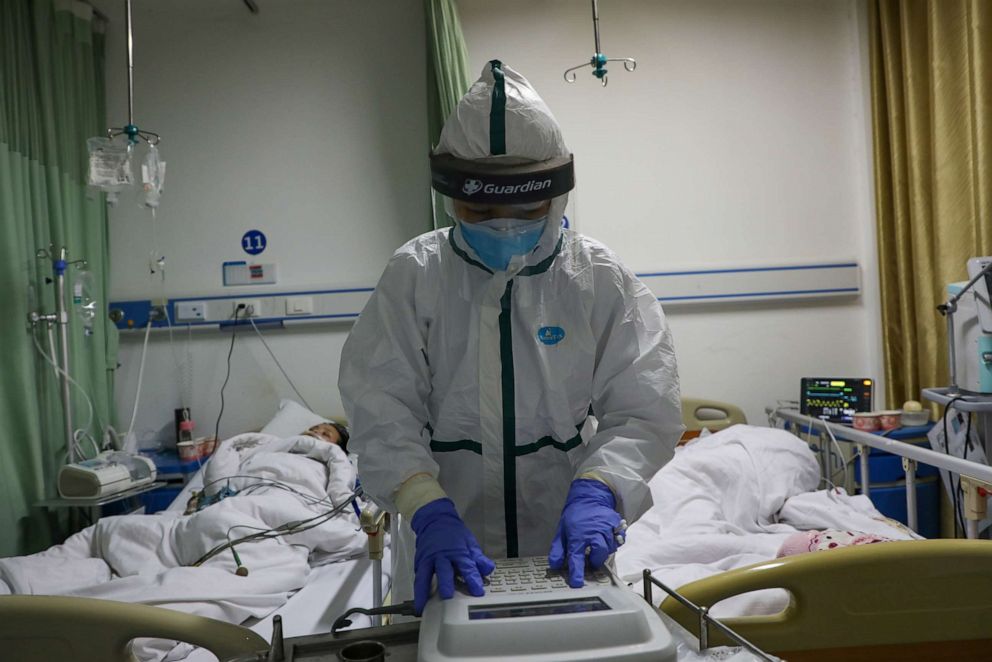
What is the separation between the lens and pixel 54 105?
104 inches

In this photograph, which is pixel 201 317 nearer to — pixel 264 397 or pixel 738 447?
pixel 264 397

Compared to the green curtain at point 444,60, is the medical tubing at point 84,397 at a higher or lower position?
lower

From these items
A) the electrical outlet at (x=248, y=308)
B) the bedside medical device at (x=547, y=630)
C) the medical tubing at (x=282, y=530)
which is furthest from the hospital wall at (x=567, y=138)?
the bedside medical device at (x=547, y=630)

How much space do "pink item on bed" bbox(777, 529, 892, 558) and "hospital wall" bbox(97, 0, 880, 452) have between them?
1.49m

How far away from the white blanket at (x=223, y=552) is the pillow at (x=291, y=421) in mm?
360

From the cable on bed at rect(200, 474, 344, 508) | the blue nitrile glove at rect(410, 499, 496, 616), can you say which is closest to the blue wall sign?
the cable on bed at rect(200, 474, 344, 508)

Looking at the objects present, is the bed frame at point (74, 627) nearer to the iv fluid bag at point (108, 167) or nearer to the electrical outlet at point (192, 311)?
the iv fluid bag at point (108, 167)

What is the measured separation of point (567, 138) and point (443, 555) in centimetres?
248

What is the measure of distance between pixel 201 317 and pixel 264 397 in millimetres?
447

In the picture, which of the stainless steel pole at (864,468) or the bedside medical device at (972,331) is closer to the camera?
the bedside medical device at (972,331)

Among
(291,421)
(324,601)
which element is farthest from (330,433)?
(324,601)

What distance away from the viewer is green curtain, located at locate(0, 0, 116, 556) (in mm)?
2328

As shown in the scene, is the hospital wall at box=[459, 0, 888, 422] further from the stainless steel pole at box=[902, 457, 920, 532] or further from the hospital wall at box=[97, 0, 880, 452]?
the stainless steel pole at box=[902, 457, 920, 532]

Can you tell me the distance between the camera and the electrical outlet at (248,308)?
9.75 feet
